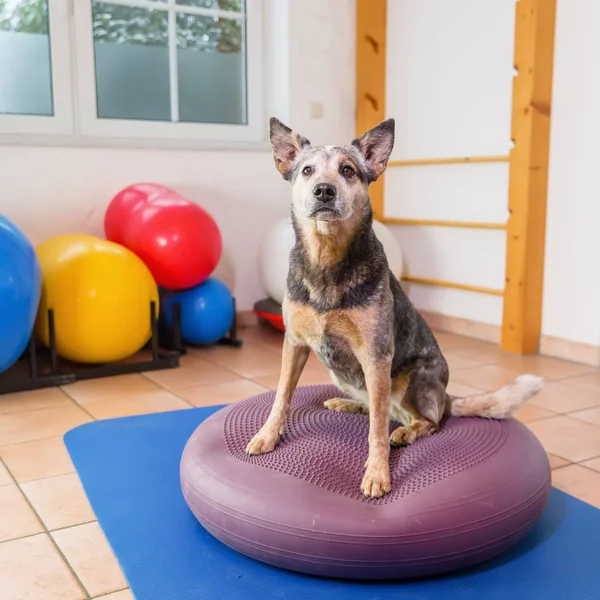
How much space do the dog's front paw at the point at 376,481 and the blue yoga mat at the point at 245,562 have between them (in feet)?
0.72

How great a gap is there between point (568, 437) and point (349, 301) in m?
1.33

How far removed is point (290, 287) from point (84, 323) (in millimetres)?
1760

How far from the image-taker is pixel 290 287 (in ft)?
6.40

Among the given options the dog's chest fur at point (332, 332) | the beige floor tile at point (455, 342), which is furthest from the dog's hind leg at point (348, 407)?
the beige floor tile at point (455, 342)

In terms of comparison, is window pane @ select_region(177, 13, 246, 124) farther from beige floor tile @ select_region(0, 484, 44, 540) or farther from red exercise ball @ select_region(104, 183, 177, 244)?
beige floor tile @ select_region(0, 484, 44, 540)

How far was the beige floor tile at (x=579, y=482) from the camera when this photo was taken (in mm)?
2137

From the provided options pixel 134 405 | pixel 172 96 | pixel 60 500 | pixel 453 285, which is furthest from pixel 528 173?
pixel 60 500

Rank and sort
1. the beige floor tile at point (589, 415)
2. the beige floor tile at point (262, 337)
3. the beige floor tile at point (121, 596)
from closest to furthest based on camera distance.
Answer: the beige floor tile at point (121, 596) < the beige floor tile at point (589, 415) < the beige floor tile at point (262, 337)

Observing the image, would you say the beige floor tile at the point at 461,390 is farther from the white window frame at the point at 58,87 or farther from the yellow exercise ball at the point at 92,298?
the white window frame at the point at 58,87

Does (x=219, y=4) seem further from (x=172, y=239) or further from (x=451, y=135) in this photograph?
(x=172, y=239)

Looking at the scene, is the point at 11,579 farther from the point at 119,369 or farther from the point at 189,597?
the point at 119,369

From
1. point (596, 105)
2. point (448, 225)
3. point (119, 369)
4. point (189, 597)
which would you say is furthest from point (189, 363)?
point (596, 105)

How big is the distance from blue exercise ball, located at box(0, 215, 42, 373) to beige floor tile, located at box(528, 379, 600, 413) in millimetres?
2336

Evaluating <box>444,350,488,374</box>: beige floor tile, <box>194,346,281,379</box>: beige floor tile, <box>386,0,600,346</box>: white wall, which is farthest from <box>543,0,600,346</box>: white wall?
<box>194,346,281,379</box>: beige floor tile
